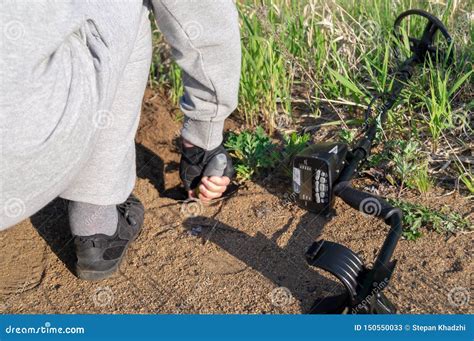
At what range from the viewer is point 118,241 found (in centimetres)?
200

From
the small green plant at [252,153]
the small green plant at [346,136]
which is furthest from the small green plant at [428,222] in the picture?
the small green plant at [252,153]

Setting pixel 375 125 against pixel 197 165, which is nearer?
pixel 375 125

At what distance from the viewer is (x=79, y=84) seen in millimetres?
1519

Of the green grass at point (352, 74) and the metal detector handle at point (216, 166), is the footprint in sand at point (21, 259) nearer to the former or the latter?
the metal detector handle at point (216, 166)

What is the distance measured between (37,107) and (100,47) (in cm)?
22

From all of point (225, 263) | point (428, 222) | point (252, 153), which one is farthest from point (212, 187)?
point (428, 222)

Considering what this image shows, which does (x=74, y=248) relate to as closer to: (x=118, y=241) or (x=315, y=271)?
(x=118, y=241)

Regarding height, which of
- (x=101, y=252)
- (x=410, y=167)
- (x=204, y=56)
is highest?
(x=204, y=56)

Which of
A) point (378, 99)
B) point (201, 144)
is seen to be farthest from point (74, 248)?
point (378, 99)

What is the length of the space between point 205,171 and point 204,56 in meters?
0.42

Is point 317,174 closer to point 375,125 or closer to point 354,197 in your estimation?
point 354,197

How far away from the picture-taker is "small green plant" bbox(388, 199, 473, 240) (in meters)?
1.96

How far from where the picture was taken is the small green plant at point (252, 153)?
229cm

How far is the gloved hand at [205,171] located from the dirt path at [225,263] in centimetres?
6
